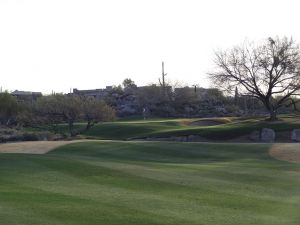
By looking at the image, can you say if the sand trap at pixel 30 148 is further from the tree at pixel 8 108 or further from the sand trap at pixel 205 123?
the sand trap at pixel 205 123

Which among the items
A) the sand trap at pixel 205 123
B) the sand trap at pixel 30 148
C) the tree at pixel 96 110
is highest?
the tree at pixel 96 110

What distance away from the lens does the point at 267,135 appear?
159 ft

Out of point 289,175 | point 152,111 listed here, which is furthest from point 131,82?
point 289,175

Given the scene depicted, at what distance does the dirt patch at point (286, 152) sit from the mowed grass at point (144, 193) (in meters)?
1.69

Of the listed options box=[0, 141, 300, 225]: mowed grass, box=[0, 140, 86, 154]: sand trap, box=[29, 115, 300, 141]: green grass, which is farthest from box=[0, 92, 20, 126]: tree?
box=[0, 141, 300, 225]: mowed grass

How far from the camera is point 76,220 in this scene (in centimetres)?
1112

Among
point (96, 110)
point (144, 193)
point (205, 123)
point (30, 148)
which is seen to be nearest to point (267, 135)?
point (96, 110)

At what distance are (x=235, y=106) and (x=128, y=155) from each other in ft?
208

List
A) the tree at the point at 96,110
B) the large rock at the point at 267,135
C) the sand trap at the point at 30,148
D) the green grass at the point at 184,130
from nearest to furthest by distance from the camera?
the sand trap at the point at 30,148, the tree at the point at 96,110, the large rock at the point at 267,135, the green grass at the point at 184,130

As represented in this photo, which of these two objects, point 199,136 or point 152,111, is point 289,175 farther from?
point 152,111

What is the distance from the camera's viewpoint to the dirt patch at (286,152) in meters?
28.9

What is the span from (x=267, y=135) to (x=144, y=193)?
34873mm

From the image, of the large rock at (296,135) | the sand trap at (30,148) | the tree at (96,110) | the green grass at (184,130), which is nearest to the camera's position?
the sand trap at (30,148)

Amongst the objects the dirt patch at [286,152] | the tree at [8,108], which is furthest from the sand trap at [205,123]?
the dirt patch at [286,152]
